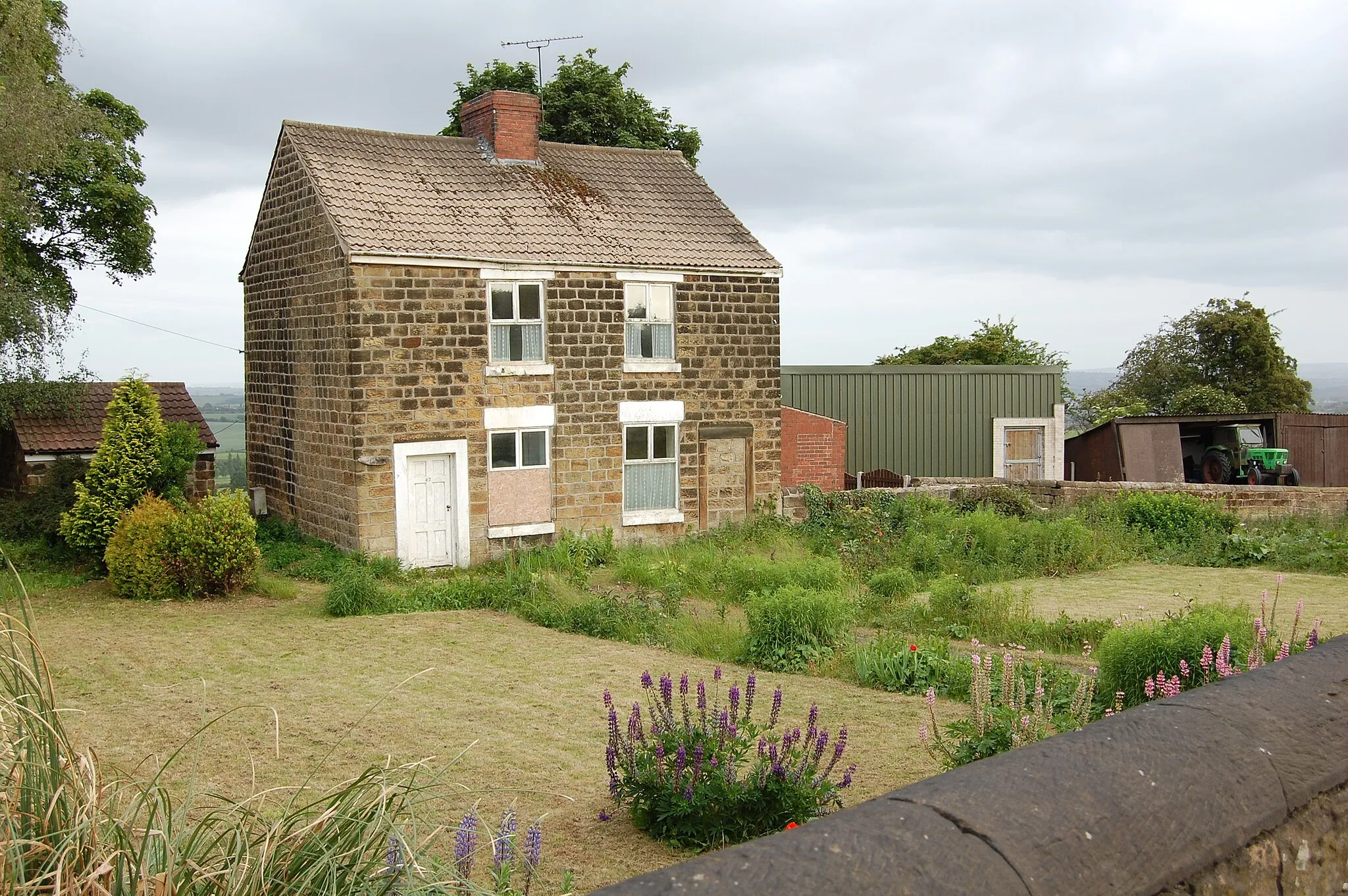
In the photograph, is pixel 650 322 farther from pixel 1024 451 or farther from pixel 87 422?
pixel 1024 451

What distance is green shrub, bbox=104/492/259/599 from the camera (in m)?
15.4

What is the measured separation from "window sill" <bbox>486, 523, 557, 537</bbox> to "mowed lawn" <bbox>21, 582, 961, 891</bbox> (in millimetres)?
4238

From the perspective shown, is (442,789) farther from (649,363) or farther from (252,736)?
(649,363)

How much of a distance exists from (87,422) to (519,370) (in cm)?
909

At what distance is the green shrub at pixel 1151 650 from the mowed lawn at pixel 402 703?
1.22 metres

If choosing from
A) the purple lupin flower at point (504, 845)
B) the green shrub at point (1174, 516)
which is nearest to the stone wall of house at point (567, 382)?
the green shrub at point (1174, 516)

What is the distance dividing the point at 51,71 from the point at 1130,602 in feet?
79.3

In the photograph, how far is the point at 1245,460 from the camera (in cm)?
2594

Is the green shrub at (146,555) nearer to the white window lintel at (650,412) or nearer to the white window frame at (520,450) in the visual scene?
the white window frame at (520,450)

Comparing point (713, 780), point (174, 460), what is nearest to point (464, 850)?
point (713, 780)

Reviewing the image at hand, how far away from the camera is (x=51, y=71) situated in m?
25.3

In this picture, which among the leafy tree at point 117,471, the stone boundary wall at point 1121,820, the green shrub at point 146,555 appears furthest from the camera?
the leafy tree at point 117,471

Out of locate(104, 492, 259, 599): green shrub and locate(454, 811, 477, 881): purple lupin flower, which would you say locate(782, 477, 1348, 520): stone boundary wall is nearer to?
locate(104, 492, 259, 599): green shrub

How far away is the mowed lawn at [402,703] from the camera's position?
7.16 meters
